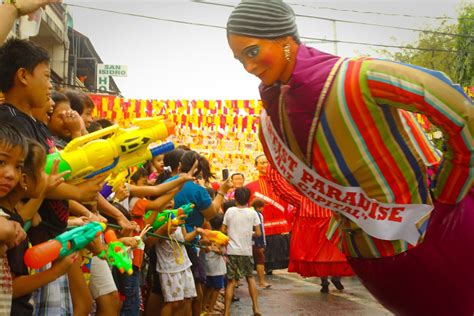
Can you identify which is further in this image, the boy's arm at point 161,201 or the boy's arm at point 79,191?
the boy's arm at point 161,201

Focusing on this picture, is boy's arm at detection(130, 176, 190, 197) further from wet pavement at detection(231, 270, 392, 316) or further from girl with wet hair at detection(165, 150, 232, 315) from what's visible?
wet pavement at detection(231, 270, 392, 316)

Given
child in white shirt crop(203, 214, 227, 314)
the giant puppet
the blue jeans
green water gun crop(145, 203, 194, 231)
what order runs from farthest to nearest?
child in white shirt crop(203, 214, 227, 314) < green water gun crop(145, 203, 194, 231) < the blue jeans < the giant puppet

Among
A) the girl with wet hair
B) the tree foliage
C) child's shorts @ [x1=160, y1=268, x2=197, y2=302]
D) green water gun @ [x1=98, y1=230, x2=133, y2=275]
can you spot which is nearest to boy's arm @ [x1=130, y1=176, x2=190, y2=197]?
the girl with wet hair

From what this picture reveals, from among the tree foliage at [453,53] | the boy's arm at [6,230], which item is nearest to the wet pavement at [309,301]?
the boy's arm at [6,230]

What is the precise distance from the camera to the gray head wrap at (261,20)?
342 centimetres

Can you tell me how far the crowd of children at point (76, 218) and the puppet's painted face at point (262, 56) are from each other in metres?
0.89

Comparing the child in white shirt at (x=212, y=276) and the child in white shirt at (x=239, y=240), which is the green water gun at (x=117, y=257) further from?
the child in white shirt at (x=239, y=240)

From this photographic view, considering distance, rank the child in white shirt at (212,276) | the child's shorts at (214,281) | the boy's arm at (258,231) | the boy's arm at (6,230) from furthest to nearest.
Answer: the boy's arm at (258,231), the child's shorts at (214,281), the child in white shirt at (212,276), the boy's arm at (6,230)

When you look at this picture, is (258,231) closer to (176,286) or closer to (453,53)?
(176,286)

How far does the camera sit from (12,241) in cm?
278

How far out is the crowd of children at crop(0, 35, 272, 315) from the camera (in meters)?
3.08

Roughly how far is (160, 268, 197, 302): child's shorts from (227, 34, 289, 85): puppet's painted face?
140 inches

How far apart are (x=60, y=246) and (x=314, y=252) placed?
7.24m

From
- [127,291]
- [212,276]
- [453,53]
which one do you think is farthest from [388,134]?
[453,53]
